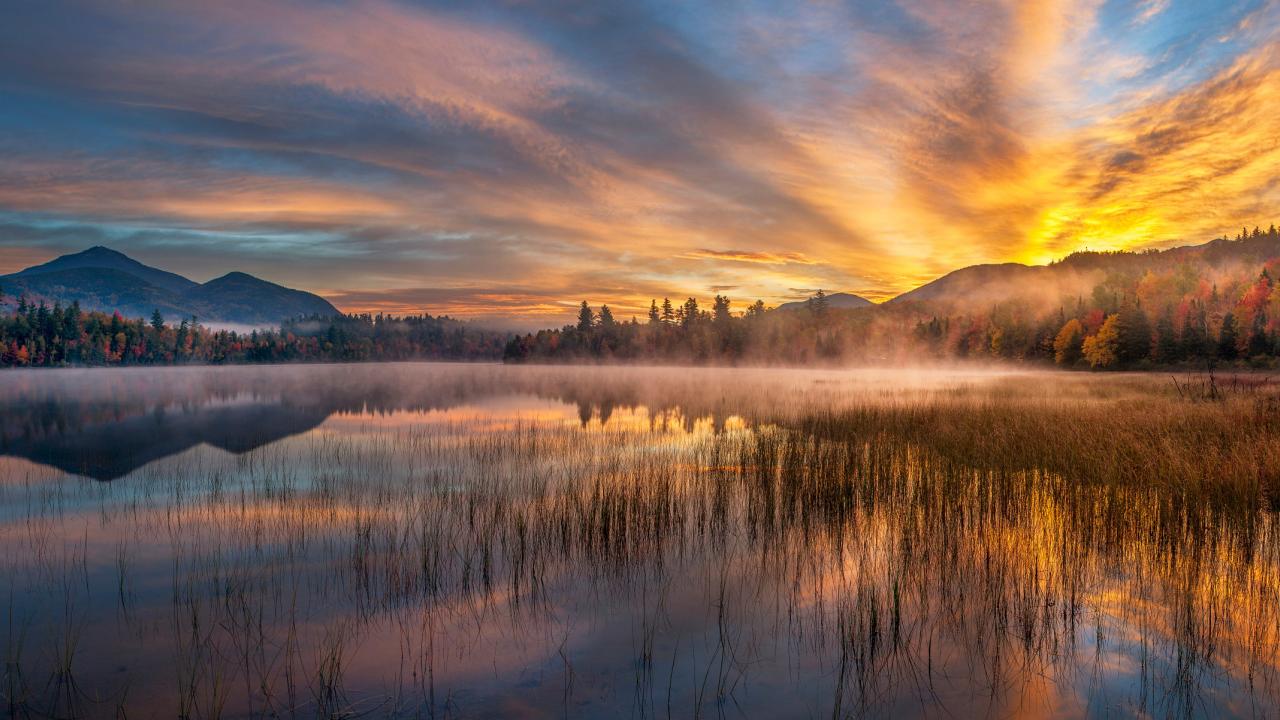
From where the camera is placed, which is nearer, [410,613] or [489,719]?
[489,719]

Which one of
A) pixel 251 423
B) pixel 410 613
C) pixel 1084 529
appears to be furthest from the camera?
pixel 251 423

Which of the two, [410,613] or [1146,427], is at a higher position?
[1146,427]

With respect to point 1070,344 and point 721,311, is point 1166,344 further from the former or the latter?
point 721,311

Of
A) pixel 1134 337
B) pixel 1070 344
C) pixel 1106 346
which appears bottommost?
pixel 1106 346

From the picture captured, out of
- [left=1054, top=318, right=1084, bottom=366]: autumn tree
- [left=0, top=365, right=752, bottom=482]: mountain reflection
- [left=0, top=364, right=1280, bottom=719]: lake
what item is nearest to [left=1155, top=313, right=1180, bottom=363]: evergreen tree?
[left=1054, top=318, right=1084, bottom=366]: autumn tree

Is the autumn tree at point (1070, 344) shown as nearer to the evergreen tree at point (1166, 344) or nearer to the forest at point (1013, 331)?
the forest at point (1013, 331)

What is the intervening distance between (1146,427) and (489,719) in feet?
59.8

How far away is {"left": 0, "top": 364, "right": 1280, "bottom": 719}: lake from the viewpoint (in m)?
5.04

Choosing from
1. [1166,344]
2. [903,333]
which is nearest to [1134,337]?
[1166,344]

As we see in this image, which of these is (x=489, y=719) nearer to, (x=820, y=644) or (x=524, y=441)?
(x=820, y=644)

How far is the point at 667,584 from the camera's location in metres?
7.39

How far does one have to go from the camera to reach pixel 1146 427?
1566cm

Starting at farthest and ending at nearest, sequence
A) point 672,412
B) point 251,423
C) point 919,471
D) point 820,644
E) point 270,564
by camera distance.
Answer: point 672,412 < point 251,423 < point 919,471 < point 270,564 < point 820,644

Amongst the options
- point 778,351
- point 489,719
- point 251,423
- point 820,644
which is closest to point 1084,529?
point 820,644
